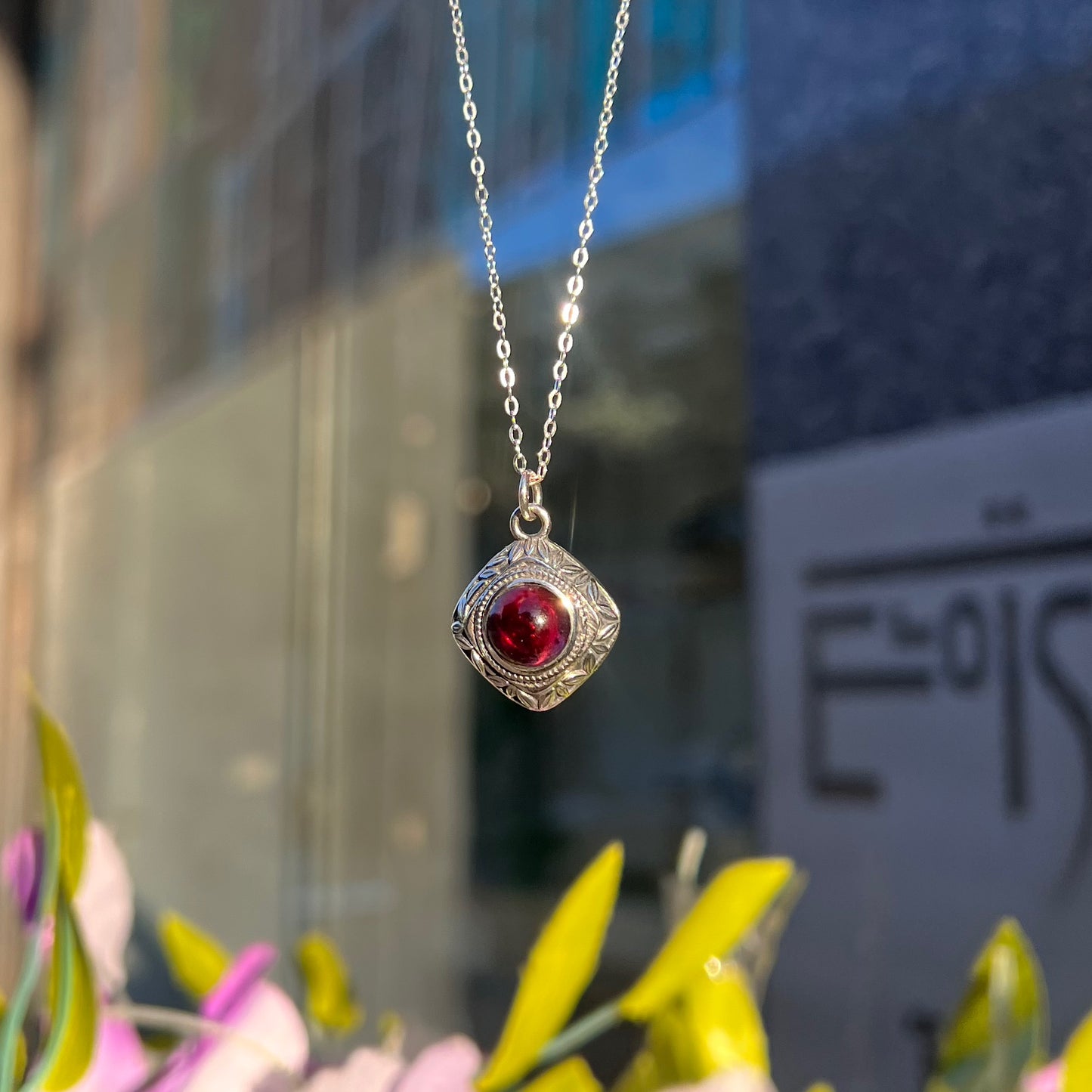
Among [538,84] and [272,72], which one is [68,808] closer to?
[538,84]

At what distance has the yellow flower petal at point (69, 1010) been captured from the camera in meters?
0.26

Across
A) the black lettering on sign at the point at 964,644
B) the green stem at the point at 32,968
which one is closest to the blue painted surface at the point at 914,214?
the black lettering on sign at the point at 964,644

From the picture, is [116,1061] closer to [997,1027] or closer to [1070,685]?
[997,1027]

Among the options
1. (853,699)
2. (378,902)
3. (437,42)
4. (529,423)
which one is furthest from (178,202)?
(853,699)

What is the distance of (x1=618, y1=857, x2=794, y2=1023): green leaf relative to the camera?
31 centimetres

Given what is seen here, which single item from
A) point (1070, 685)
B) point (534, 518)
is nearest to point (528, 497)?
point (534, 518)

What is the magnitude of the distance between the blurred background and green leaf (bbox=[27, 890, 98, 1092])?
Result: 1.47 ft

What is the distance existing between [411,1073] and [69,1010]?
77 mm

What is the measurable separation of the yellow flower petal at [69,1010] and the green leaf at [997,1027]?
202mm

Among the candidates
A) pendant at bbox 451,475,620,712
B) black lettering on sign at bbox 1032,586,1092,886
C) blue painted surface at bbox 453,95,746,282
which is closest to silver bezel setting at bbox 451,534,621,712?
pendant at bbox 451,475,620,712

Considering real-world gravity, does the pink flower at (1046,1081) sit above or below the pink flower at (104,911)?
below

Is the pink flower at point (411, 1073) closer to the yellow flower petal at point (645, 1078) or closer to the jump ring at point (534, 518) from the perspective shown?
the yellow flower petal at point (645, 1078)

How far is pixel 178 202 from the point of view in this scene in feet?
5.44

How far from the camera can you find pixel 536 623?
396mm
